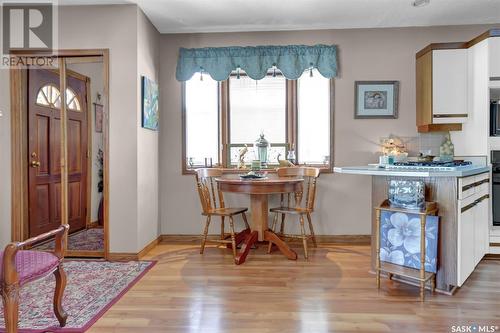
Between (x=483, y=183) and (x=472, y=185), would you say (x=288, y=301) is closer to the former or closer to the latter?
(x=472, y=185)

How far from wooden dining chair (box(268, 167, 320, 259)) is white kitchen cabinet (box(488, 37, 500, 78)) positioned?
1.93 meters

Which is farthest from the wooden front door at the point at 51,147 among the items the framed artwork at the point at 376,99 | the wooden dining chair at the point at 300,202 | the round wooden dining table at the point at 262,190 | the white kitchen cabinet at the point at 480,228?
the white kitchen cabinet at the point at 480,228

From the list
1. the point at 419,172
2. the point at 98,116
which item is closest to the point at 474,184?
the point at 419,172

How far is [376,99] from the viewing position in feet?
13.6

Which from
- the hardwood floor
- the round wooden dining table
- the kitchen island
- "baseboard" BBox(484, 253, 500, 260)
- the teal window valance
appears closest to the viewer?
the hardwood floor

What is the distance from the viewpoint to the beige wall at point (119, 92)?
11.5 ft

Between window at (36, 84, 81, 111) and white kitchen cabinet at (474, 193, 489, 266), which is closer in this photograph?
white kitchen cabinet at (474, 193, 489, 266)

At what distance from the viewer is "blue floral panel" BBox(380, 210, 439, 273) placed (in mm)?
2584

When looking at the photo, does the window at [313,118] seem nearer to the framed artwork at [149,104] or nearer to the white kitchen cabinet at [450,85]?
the white kitchen cabinet at [450,85]

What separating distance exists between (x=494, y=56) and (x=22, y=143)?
4.72m

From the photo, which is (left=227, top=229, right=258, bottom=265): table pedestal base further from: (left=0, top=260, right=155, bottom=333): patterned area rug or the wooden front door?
the wooden front door

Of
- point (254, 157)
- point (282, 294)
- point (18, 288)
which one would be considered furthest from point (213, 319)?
point (254, 157)

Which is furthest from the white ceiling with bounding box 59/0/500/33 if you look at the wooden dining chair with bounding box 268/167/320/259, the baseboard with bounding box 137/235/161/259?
the baseboard with bounding box 137/235/161/259

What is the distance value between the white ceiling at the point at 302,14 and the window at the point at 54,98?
0.85 meters
